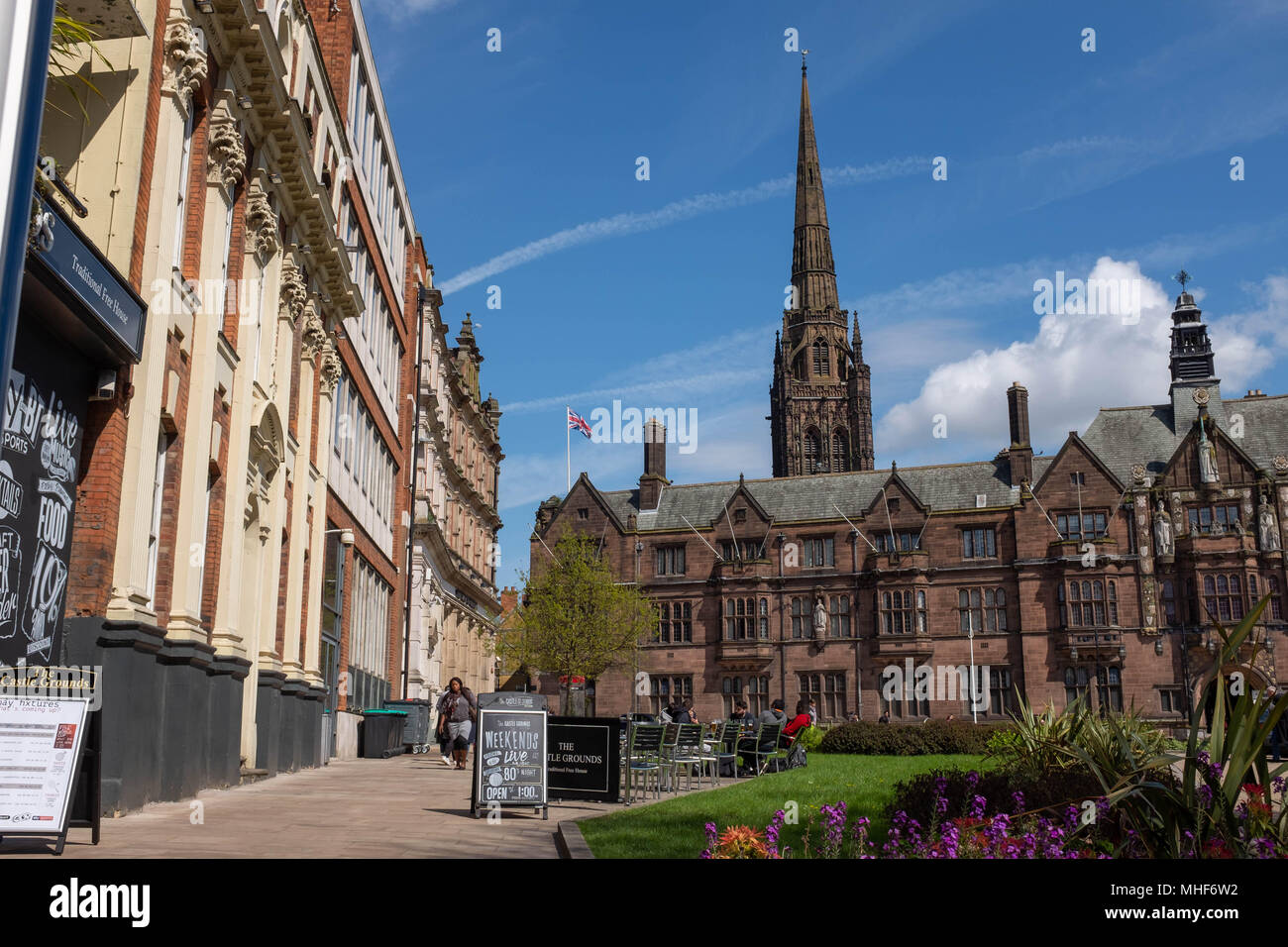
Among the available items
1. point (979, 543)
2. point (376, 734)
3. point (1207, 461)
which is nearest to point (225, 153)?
point (376, 734)

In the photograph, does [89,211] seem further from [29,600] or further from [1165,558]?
[1165,558]

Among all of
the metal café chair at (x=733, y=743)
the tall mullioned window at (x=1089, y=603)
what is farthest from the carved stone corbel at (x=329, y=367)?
the tall mullioned window at (x=1089, y=603)

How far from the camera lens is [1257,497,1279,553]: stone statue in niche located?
56531mm

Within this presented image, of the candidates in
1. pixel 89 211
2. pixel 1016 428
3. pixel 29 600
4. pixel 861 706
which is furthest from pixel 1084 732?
pixel 1016 428

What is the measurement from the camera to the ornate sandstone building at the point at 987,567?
57438 millimetres

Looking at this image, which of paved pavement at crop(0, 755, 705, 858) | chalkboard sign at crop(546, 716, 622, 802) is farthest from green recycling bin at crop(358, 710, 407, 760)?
chalkboard sign at crop(546, 716, 622, 802)

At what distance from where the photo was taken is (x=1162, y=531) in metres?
58.6

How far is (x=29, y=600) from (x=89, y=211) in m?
4.70

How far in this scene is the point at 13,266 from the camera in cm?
295

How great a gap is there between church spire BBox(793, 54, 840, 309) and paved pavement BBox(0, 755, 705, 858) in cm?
9986

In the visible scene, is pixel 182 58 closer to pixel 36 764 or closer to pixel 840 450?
pixel 36 764

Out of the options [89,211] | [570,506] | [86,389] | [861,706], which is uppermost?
[570,506]

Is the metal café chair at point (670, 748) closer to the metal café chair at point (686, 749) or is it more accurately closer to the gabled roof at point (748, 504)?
the metal café chair at point (686, 749)

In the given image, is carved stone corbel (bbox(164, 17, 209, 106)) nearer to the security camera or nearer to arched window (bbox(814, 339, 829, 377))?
the security camera
